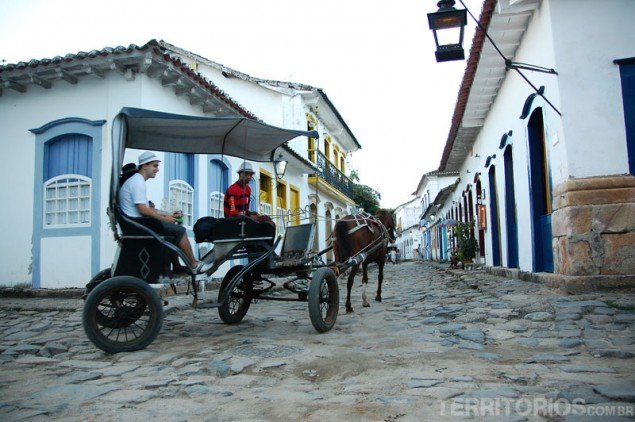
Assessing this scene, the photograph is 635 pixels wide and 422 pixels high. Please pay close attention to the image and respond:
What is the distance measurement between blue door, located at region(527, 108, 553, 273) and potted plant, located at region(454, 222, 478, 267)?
24.1ft

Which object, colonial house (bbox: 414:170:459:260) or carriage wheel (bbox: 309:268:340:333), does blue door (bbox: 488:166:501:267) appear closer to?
colonial house (bbox: 414:170:459:260)

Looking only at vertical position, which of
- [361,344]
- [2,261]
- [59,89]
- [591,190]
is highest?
[59,89]

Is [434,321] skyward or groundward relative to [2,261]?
groundward

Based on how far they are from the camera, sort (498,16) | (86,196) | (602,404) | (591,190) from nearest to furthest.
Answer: (602,404) < (591,190) < (498,16) < (86,196)

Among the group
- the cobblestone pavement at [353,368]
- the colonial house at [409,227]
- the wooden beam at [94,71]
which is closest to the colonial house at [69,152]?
the wooden beam at [94,71]

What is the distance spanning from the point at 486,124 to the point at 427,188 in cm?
3590

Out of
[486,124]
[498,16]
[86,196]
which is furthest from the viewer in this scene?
[486,124]

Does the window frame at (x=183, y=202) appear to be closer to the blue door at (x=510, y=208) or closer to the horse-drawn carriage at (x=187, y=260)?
the horse-drawn carriage at (x=187, y=260)

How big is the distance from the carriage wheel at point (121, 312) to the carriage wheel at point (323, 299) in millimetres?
1474

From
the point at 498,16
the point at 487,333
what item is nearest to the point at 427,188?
the point at 498,16

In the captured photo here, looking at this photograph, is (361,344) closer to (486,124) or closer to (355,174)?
(486,124)

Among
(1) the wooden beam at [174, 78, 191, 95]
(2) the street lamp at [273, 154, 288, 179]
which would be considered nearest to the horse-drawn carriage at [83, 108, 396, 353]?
(2) the street lamp at [273, 154, 288, 179]

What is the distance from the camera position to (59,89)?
8.96 meters

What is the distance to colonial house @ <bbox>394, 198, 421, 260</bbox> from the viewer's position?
5922 cm
